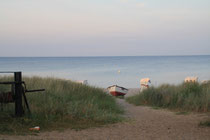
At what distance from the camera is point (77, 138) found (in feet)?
20.9

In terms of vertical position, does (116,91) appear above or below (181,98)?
below

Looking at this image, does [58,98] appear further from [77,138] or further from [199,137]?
[199,137]

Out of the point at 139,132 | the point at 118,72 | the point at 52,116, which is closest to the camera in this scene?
the point at 139,132

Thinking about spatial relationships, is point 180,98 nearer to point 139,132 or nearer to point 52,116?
point 139,132

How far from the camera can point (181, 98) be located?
12.1 m

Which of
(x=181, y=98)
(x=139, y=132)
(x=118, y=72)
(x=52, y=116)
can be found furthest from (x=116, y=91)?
(x=118, y=72)

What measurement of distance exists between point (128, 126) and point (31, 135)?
2934mm

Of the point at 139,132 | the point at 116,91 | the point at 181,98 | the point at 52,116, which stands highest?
the point at 181,98

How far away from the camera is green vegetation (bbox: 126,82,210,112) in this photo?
36.2ft

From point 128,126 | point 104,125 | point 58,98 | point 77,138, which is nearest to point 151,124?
point 128,126

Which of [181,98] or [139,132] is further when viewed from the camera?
[181,98]

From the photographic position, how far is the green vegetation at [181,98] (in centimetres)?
1103

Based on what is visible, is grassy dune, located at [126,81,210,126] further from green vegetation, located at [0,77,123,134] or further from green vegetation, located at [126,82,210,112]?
green vegetation, located at [0,77,123,134]

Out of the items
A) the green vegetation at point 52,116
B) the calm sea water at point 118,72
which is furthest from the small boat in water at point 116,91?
the green vegetation at point 52,116
